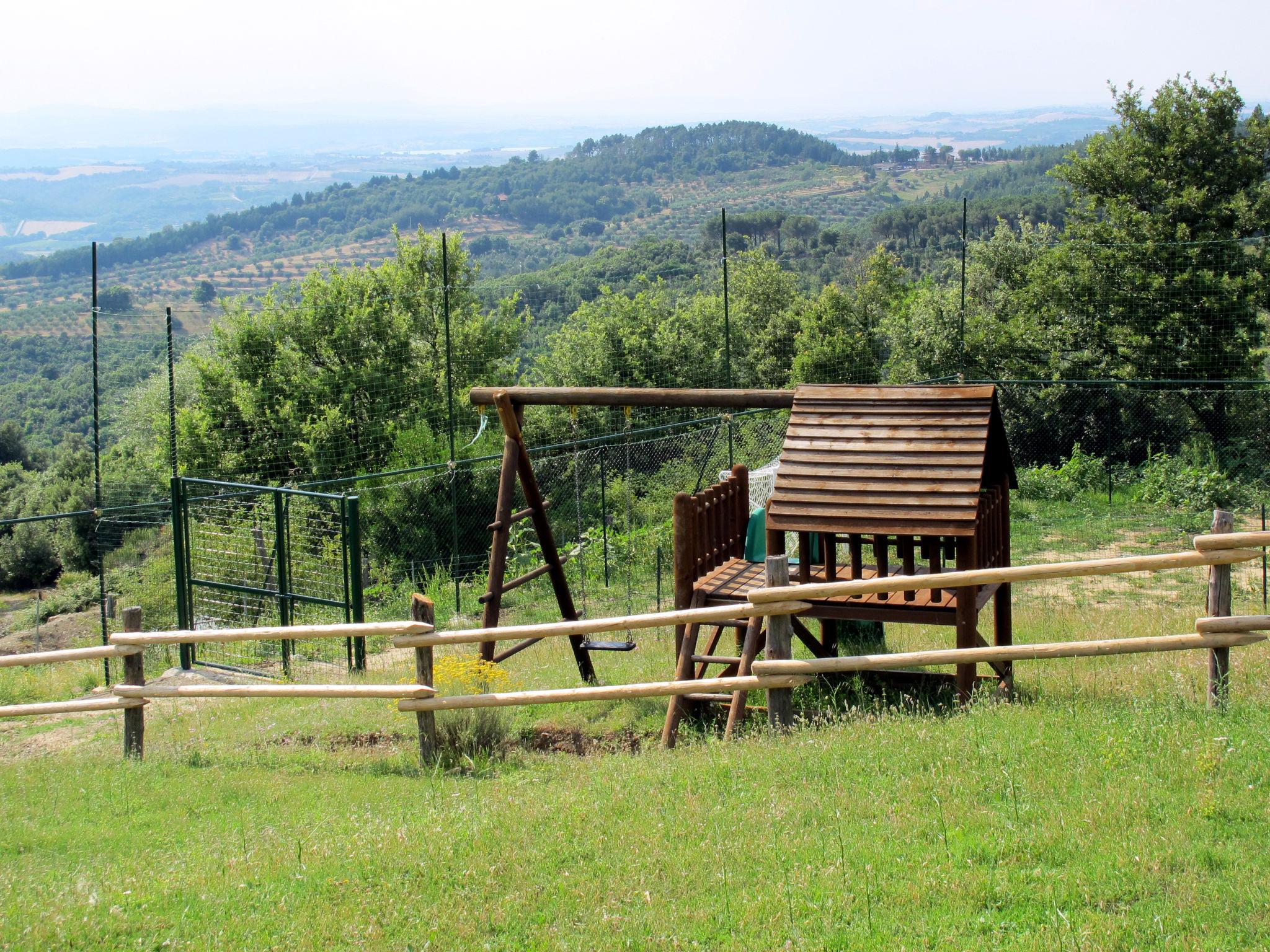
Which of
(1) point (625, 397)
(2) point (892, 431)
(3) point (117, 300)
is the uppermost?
(3) point (117, 300)

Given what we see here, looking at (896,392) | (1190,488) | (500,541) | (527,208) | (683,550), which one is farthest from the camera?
(527,208)

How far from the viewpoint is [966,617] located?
701 centimetres

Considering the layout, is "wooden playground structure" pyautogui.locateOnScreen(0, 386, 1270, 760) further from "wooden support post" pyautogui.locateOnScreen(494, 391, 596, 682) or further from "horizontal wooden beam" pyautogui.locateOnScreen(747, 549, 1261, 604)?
"wooden support post" pyautogui.locateOnScreen(494, 391, 596, 682)

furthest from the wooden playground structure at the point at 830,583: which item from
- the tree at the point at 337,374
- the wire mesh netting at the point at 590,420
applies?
the tree at the point at 337,374

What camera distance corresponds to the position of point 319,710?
8398 millimetres

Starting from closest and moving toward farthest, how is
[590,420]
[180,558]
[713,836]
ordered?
[713,836] → [180,558] → [590,420]

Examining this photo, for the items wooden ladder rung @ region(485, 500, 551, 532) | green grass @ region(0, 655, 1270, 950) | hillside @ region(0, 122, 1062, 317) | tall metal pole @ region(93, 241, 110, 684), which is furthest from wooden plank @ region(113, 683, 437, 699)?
hillside @ region(0, 122, 1062, 317)

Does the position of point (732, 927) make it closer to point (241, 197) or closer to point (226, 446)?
point (226, 446)

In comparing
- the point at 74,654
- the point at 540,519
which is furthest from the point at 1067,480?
the point at 74,654

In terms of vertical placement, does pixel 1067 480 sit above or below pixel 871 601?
below

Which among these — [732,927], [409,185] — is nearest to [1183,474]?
[732,927]

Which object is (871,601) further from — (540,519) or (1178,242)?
(1178,242)

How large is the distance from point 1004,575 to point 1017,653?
42cm

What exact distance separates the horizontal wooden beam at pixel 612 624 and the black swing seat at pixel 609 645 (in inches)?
62.2
